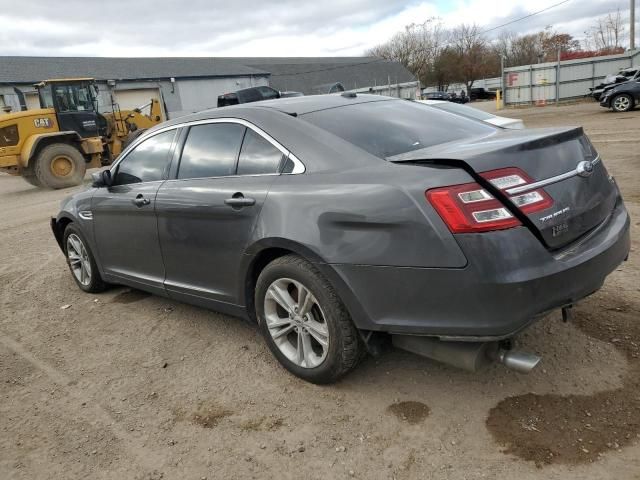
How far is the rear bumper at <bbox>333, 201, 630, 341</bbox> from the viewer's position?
7.56 feet

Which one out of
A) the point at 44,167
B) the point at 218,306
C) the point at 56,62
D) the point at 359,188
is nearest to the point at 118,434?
the point at 218,306

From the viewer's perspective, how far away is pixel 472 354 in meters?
2.52

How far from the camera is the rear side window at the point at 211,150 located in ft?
11.2

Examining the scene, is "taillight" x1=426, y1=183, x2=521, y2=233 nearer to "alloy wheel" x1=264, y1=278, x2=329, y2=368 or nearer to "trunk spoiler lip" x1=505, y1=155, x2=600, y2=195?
"trunk spoiler lip" x1=505, y1=155, x2=600, y2=195

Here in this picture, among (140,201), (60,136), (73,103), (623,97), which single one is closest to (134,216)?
(140,201)

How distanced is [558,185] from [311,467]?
1.78m

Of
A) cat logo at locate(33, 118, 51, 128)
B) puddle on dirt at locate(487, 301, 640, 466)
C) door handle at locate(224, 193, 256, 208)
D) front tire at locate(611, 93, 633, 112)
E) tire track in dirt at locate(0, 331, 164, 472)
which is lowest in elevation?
tire track in dirt at locate(0, 331, 164, 472)

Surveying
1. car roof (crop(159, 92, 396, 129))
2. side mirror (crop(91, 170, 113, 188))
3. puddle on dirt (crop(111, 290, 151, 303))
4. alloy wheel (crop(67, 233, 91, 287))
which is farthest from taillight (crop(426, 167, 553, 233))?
alloy wheel (crop(67, 233, 91, 287))

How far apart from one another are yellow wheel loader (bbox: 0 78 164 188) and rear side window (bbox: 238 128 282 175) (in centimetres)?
1257

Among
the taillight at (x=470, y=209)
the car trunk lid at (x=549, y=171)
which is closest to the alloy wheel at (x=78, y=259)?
the car trunk lid at (x=549, y=171)

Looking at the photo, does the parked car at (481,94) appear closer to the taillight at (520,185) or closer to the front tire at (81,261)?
the front tire at (81,261)

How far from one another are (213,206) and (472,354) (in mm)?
1768

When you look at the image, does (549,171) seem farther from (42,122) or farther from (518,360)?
(42,122)

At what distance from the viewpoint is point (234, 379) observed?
10.8 feet
